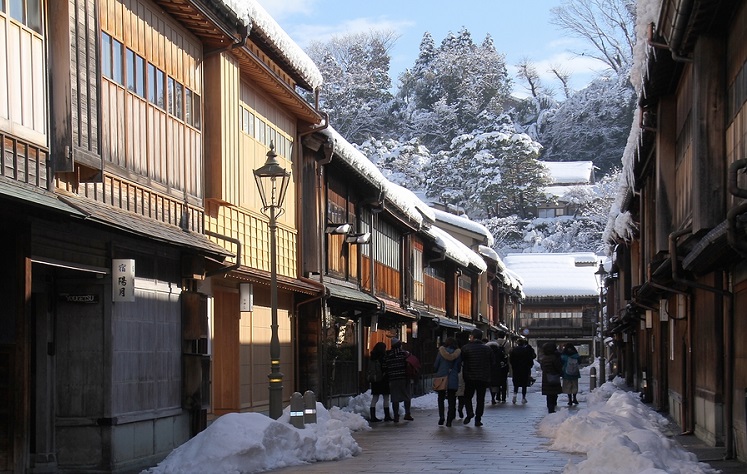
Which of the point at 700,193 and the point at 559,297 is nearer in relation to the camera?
the point at 700,193

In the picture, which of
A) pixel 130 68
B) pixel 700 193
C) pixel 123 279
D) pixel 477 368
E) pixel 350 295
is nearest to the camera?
pixel 123 279

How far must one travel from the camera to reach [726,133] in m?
14.6

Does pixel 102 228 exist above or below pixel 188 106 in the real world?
below

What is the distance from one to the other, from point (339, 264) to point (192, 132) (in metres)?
11.7

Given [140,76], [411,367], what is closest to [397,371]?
[411,367]

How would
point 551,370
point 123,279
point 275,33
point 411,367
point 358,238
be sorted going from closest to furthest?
point 123,279 → point 275,33 → point 411,367 → point 551,370 → point 358,238

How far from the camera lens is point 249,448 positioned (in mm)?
14398

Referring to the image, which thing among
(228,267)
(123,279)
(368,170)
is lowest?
(123,279)

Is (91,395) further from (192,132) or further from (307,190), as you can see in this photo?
(307,190)

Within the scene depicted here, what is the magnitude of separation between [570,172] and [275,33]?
86.9 meters

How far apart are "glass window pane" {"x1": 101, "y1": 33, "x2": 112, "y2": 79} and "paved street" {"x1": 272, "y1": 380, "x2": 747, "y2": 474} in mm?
5642

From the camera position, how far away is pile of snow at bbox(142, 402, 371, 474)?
46.2ft

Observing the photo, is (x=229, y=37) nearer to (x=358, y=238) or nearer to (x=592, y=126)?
(x=358, y=238)

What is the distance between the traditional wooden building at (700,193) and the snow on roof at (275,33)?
20.7 ft
